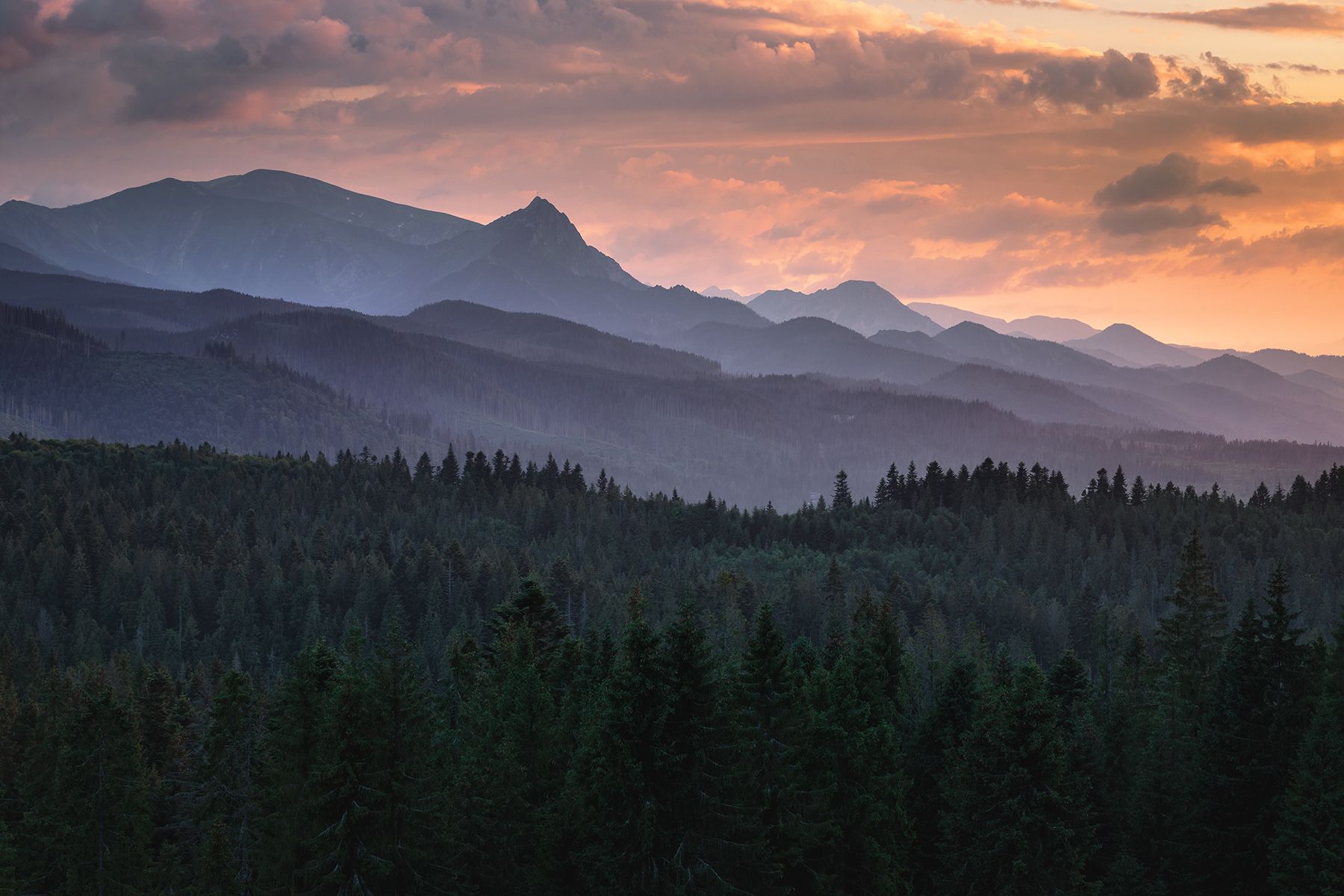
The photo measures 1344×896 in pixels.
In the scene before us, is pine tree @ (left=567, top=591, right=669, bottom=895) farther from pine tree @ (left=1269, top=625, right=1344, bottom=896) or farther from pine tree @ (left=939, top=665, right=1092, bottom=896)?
pine tree @ (left=1269, top=625, right=1344, bottom=896)

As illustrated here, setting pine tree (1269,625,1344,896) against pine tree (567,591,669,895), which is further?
pine tree (1269,625,1344,896)

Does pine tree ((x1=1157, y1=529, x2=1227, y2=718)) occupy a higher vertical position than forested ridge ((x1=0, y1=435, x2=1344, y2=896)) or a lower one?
higher

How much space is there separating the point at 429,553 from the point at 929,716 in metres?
107

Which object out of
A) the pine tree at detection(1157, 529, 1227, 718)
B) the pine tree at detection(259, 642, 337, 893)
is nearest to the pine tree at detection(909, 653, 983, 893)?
the pine tree at detection(1157, 529, 1227, 718)

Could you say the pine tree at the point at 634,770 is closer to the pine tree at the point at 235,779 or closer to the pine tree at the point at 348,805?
the pine tree at the point at 348,805

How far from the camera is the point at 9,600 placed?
146m

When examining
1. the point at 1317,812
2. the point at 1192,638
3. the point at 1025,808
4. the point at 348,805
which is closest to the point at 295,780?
the point at 348,805

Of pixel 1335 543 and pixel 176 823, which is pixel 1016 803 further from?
pixel 1335 543

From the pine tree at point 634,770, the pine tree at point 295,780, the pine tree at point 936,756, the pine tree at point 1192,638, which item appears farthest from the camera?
the pine tree at point 1192,638

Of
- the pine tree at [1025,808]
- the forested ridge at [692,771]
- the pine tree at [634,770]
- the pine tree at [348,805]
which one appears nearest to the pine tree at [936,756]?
the forested ridge at [692,771]

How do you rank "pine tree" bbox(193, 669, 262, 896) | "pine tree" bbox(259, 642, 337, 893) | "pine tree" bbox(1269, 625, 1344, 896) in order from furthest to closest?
"pine tree" bbox(193, 669, 262, 896) → "pine tree" bbox(1269, 625, 1344, 896) → "pine tree" bbox(259, 642, 337, 893)

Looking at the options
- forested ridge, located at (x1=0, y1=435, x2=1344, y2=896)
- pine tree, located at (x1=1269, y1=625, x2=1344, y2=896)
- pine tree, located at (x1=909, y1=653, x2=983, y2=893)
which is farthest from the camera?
pine tree, located at (x1=909, y1=653, x2=983, y2=893)

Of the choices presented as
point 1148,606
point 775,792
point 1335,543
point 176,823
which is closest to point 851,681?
point 775,792

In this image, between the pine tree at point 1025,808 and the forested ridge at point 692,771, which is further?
the pine tree at point 1025,808
